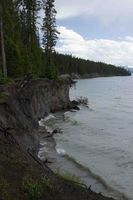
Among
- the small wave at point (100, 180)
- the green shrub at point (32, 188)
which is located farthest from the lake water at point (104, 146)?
the green shrub at point (32, 188)

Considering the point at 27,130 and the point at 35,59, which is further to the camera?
the point at 35,59

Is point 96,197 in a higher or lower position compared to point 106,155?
higher

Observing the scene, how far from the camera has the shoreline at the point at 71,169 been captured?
53.9 feet

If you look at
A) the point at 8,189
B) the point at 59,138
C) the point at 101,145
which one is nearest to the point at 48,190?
the point at 8,189

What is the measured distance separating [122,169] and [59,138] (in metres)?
8.99

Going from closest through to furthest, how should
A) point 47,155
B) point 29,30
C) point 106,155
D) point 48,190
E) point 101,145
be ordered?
1. point 48,190
2. point 47,155
3. point 106,155
4. point 101,145
5. point 29,30

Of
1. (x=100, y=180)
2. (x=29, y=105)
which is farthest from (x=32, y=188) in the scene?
(x=29, y=105)

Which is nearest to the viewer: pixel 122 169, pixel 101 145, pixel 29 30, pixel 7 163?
pixel 7 163

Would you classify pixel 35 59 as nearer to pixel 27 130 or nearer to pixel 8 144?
pixel 27 130

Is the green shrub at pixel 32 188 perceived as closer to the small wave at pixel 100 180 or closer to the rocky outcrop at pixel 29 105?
the rocky outcrop at pixel 29 105

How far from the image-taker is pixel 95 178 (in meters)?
18.3

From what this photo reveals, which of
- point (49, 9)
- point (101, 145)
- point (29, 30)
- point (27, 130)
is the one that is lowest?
point (101, 145)

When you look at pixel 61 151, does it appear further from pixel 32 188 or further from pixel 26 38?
pixel 26 38

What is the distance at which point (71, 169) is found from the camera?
1970 centimetres
